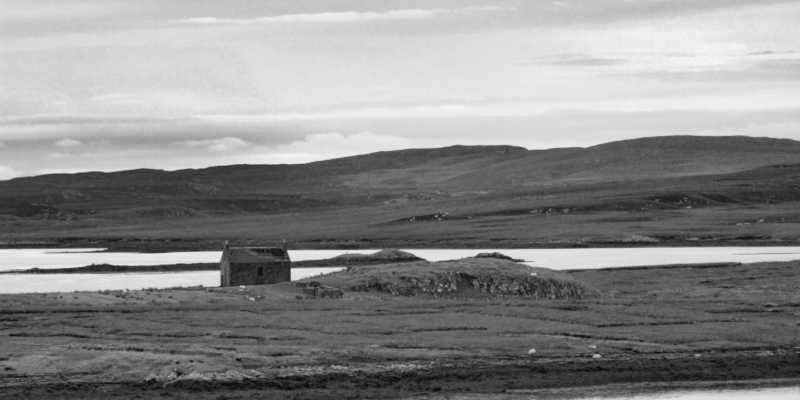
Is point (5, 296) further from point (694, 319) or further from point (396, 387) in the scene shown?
point (694, 319)

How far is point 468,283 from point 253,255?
456 inches

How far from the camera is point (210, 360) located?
30.5 metres

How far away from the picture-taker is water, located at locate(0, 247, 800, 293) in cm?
6925

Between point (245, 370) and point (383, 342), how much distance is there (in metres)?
6.59

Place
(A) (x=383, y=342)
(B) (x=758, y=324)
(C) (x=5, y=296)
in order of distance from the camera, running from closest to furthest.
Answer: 1. (A) (x=383, y=342)
2. (B) (x=758, y=324)
3. (C) (x=5, y=296)

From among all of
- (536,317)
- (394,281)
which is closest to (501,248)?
(394,281)

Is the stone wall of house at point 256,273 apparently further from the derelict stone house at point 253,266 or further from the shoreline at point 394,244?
the shoreline at point 394,244

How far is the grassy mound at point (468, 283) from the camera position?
175 feet

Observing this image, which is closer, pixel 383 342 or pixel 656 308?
pixel 383 342

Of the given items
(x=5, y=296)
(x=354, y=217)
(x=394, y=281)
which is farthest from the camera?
(x=354, y=217)

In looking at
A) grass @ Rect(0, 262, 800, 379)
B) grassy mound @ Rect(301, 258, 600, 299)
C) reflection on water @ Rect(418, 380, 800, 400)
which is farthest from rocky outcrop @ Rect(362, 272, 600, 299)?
reflection on water @ Rect(418, 380, 800, 400)

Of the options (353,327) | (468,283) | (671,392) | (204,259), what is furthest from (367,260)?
(671,392)

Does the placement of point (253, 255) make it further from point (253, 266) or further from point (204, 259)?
point (204, 259)

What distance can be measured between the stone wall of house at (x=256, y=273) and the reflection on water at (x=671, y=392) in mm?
29468
